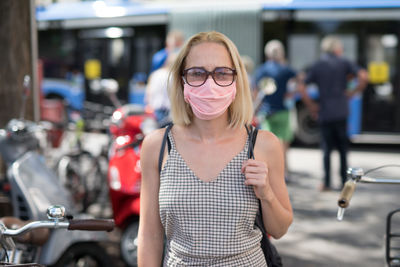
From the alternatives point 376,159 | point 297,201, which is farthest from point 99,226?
point 376,159

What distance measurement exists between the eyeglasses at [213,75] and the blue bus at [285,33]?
1058 centimetres

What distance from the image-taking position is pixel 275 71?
27.3 ft

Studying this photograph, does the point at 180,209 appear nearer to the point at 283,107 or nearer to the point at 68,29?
the point at 283,107

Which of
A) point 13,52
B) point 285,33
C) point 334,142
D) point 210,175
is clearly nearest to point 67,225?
point 210,175

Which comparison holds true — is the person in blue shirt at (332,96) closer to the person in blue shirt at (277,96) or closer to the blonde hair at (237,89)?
the person in blue shirt at (277,96)

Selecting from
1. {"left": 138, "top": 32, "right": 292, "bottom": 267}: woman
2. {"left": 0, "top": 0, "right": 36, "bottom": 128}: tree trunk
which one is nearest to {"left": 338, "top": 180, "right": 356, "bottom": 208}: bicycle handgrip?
{"left": 138, "top": 32, "right": 292, "bottom": 267}: woman

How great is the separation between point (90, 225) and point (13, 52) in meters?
3.20

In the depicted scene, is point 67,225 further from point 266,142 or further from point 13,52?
point 13,52

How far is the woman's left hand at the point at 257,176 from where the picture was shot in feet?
6.73

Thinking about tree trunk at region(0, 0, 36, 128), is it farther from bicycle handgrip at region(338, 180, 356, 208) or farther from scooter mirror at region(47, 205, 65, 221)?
bicycle handgrip at region(338, 180, 356, 208)

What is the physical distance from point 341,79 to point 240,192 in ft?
19.6

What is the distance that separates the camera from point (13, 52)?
5027 mm

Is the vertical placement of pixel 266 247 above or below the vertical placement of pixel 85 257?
above

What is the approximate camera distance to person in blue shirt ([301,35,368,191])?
7.75 metres
